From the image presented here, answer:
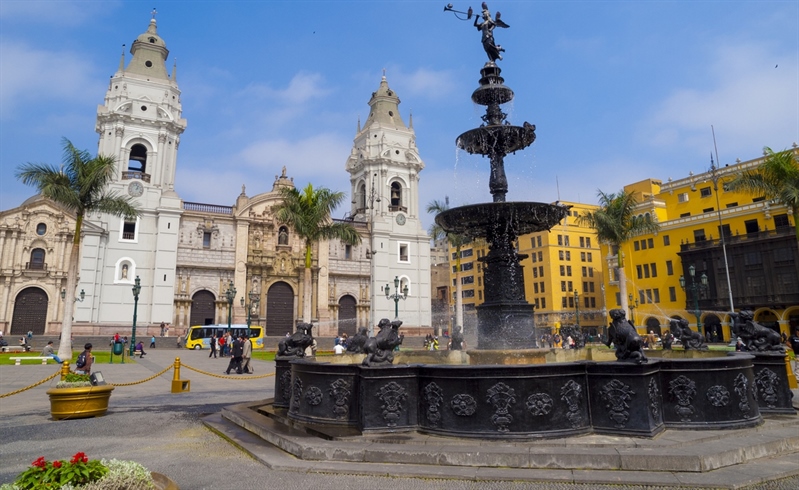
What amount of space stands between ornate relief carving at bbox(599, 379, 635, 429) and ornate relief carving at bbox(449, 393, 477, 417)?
1.67 metres

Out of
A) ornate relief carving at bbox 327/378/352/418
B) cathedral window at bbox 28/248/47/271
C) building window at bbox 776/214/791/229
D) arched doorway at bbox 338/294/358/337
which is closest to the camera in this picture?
ornate relief carving at bbox 327/378/352/418

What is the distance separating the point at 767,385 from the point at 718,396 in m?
1.90

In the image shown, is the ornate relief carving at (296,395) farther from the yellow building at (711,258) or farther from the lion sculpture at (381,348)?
the yellow building at (711,258)

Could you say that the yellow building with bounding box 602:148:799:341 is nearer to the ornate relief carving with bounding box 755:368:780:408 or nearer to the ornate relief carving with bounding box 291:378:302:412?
the ornate relief carving with bounding box 755:368:780:408

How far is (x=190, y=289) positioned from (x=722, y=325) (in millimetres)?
47150

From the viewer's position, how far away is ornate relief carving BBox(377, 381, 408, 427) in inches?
257

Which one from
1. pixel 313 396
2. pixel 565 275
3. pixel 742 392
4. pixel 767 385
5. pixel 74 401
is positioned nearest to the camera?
pixel 742 392

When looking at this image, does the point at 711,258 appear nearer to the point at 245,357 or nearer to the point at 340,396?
the point at 245,357

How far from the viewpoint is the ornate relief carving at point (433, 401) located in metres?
6.46

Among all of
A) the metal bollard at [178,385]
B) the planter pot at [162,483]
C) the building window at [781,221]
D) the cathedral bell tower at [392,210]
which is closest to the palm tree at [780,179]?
the building window at [781,221]

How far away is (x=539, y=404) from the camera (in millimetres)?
6164

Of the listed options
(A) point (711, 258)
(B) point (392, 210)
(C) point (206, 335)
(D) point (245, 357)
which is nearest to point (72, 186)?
(D) point (245, 357)

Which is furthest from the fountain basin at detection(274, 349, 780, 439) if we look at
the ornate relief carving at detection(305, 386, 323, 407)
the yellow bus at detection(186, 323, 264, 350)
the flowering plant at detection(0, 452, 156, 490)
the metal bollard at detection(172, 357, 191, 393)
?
the yellow bus at detection(186, 323, 264, 350)

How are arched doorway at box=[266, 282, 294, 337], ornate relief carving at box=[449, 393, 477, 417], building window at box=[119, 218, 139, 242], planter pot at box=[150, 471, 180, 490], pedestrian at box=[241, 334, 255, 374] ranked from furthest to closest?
arched doorway at box=[266, 282, 294, 337] → building window at box=[119, 218, 139, 242] → pedestrian at box=[241, 334, 255, 374] → ornate relief carving at box=[449, 393, 477, 417] → planter pot at box=[150, 471, 180, 490]
